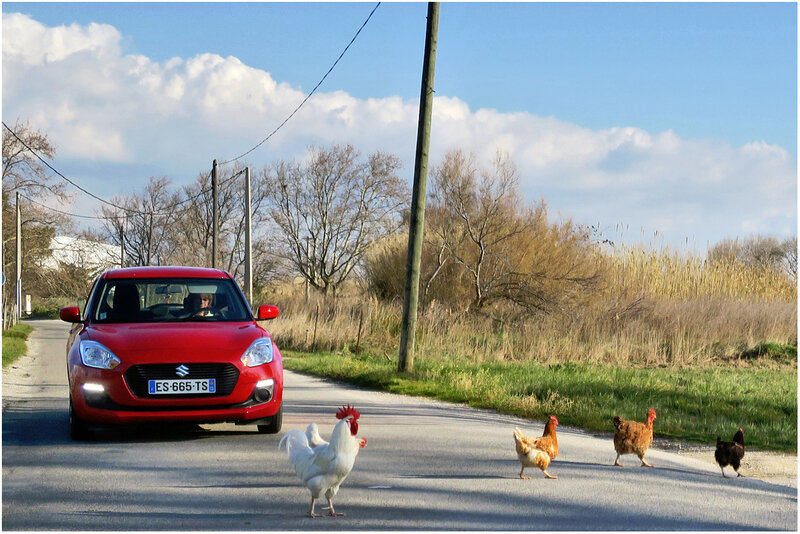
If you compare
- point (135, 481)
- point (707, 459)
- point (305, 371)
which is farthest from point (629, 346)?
point (135, 481)

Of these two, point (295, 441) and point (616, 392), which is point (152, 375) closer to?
point (295, 441)

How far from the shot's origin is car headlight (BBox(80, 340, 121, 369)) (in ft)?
28.0

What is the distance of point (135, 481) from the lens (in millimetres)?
6871

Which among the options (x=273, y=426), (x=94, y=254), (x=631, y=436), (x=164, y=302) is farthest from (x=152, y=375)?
(x=94, y=254)

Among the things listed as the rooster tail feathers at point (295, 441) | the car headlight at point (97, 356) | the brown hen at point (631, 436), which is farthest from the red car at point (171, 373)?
the brown hen at point (631, 436)

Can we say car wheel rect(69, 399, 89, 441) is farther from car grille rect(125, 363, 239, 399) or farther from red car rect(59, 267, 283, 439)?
car grille rect(125, 363, 239, 399)

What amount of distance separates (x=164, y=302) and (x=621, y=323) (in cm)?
1900

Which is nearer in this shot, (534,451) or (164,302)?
(534,451)

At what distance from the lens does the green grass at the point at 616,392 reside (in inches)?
426

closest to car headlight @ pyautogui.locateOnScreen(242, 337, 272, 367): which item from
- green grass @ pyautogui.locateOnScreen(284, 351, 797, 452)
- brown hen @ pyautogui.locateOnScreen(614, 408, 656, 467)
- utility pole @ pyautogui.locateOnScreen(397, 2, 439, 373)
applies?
brown hen @ pyautogui.locateOnScreen(614, 408, 656, 467)

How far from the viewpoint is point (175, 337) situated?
8844 mm

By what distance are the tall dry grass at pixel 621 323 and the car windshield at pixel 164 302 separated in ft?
32.6

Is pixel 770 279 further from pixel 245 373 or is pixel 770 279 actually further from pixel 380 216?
pixel 380 216

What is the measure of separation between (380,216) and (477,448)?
186 ft
